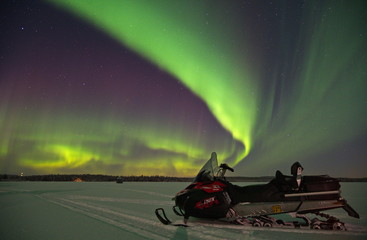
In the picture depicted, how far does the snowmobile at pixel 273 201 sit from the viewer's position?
5.21m

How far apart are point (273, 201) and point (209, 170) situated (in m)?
1.56

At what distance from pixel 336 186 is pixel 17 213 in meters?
7.75

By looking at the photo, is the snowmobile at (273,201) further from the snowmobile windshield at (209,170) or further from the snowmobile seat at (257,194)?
the snowmobile windshield at (209,170)

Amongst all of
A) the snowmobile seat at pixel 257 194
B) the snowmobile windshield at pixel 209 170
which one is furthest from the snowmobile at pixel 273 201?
the snowmobile windshield at pixel 209 170

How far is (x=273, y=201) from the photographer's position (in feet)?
17.6

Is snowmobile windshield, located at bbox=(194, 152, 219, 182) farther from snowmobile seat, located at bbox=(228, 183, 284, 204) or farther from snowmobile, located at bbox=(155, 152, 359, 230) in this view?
snowmobile seat, located at bbox=(228, 183, 284, 204)

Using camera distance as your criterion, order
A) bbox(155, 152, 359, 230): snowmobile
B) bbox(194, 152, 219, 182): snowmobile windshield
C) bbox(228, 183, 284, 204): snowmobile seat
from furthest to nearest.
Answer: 1. bbox(194, 152, 219, 182): snowmobile windshield
2. bbox(228, 183, 284, 204): snowmobile seat
3. bbox(155, 152, 359, 230): snowmobile

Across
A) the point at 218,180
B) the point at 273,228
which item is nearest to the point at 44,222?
the point at 218,180

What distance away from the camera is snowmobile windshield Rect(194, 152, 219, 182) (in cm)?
606

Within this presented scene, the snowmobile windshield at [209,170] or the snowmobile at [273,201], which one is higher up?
the snowmobile windshield at [209,170]

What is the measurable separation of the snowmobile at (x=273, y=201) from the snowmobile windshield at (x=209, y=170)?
0.19m

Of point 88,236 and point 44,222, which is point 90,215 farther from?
point 88,236

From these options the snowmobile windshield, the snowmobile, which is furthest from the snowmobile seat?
the snowmobile windshield

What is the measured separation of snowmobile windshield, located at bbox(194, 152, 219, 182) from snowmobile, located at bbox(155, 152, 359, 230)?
0.63ft
